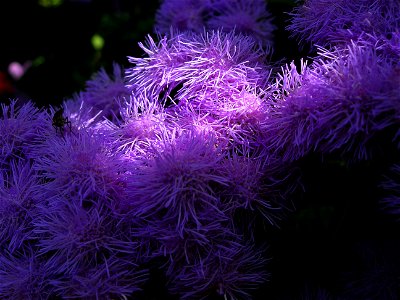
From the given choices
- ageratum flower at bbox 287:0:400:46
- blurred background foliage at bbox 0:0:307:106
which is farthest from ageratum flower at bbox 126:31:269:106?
blurred background foliage at bbox 0:0:307:106

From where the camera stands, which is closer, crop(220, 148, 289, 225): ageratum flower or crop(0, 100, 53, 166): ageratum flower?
crop(220, 148, 289, 225): ageratum flower

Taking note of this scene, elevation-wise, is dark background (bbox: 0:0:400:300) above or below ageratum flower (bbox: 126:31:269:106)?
below

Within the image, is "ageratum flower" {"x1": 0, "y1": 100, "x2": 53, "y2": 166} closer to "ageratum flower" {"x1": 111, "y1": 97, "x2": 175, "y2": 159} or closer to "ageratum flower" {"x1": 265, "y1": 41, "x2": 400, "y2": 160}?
"ageratum flower" {"x1": 111, "y1": 97, "x2": 175, "y2": 159}

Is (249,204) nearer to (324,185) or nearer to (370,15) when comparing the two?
(324,185)

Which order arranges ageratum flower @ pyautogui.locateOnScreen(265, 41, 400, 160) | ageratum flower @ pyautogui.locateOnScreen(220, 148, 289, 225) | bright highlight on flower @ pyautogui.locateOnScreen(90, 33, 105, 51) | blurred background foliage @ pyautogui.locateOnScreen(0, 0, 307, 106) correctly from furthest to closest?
1. bright highlight on flower @ pyautogui.locateOnScreen(90, 33, 105, 51)
2. blurred background foliage @ pyautogui.locateOnScreen(0, 0, 307, 106)
3. ageratum flower @ pyautogui.locateOnScreen(220, 148, 289, 225)
4. ageratum flower @ pyautogui.locateOnScreen(265, 41, 400, 160)

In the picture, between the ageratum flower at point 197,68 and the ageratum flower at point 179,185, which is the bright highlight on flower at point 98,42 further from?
the ageratum flower at point 179,185

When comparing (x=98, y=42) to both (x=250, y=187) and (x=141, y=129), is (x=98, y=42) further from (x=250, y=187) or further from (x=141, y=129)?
(x=250, y=187)

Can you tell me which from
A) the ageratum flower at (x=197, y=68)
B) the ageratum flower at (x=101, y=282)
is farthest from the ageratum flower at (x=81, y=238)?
the ageratum flower at (x=197, y=68)
